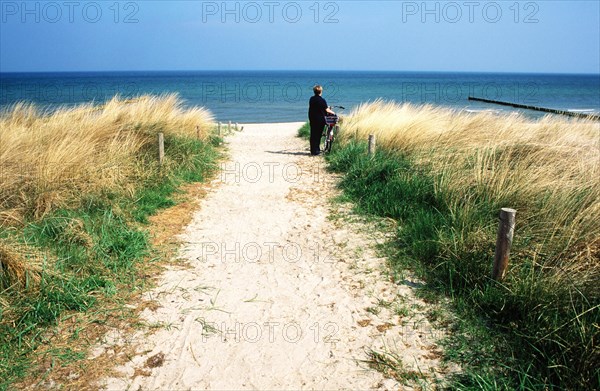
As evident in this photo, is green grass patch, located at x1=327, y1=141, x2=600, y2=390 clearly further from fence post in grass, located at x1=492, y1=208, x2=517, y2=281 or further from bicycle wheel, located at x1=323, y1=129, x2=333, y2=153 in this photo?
bicycle wheel, located at x1=323, y1=129, x2=333, y2=153

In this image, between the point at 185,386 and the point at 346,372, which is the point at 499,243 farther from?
the point at 185,386

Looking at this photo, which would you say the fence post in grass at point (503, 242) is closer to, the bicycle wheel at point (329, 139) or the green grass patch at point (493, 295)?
the green grass patch at point (493, 295)

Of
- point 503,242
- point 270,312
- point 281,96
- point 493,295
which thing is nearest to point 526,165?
point 503,242

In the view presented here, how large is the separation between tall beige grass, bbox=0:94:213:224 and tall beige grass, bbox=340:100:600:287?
5.27m

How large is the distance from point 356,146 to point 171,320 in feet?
24.1

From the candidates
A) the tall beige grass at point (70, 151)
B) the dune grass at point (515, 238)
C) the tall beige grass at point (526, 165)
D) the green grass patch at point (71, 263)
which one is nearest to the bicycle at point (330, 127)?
the tall beige grass at point (526, 165)

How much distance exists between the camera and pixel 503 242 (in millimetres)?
4047

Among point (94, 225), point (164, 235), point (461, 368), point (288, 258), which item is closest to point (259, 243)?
point (288, 258)

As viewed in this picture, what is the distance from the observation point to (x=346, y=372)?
3.26 meters

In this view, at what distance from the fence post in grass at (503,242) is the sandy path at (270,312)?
939mm

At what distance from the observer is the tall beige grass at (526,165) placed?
4324mm

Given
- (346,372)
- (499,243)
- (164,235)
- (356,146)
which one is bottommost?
(346,372)

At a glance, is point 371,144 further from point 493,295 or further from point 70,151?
point 70,151

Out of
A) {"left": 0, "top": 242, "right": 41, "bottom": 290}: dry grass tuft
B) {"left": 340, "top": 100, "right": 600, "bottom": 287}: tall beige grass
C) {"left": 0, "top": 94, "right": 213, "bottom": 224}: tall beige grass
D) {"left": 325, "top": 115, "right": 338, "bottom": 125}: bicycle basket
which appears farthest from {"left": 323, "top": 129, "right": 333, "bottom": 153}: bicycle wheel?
{"left": 0, "top": 242, "right": 41, "bottom": 290}: dry grass tuft
